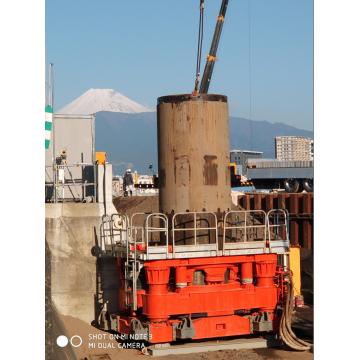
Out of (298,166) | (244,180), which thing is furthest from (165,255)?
(244,180)

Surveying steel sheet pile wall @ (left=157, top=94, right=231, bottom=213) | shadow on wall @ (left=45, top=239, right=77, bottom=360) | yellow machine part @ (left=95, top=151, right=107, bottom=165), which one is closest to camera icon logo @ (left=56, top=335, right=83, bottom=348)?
shadow on wall @ (left=45, top=239, right=77, bottom=360)

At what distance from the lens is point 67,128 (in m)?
18.6

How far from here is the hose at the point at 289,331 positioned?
15.3 metres

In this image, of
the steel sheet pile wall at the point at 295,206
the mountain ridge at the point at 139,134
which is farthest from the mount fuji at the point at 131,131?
the steel sheet pile wall at the point at 295,206

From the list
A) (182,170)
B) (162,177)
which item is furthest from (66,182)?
(182,170)

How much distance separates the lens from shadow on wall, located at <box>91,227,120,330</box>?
1716cm

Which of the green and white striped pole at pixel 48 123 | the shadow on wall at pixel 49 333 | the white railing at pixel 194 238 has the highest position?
the green and white striped pole at pixel 48 123

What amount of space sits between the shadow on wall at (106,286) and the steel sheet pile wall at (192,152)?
2.17 meters

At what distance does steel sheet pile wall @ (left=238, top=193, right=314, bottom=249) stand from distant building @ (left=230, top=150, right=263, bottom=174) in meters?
1.38

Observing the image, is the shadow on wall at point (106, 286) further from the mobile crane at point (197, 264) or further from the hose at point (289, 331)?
the hose at point (289, 331)

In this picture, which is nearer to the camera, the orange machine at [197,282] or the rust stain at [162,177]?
the orange machine at [197,282]

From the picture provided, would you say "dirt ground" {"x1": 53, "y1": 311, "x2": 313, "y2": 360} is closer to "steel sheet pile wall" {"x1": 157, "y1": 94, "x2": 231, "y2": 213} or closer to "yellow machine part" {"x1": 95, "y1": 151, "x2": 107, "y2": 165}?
"steel sheet pile wall" {"x1": 157, "y1": 94, "x2": 231, "y2": 213}
